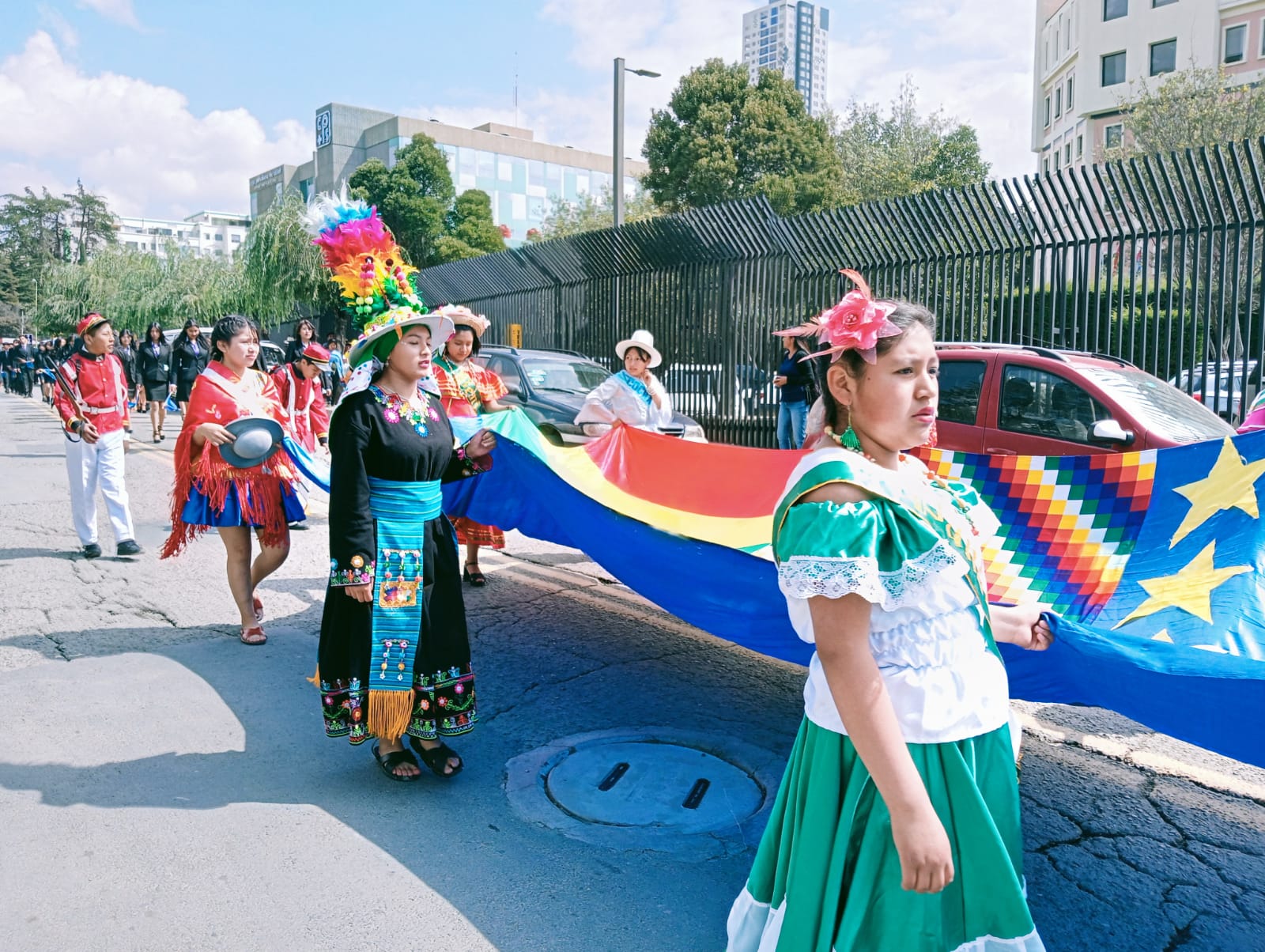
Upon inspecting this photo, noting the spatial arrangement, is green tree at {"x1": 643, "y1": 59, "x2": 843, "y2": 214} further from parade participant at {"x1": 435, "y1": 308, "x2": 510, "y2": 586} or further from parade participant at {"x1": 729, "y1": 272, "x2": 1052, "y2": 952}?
parade participant at {"x1": 729, "y1": 272, "x2": 1052, "y2": 952}

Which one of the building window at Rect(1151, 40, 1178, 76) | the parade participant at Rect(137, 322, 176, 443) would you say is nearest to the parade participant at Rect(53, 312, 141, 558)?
the parade participant at Rect(137, 322, 176, 443)

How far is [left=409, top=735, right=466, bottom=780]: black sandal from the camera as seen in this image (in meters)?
3.87

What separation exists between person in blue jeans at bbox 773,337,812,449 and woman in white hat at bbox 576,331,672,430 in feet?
11.5

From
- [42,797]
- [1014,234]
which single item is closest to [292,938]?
[42,797]

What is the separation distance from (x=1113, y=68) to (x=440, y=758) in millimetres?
56404

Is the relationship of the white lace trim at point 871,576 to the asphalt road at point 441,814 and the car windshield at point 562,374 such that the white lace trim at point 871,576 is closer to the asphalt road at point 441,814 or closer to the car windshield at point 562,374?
the asphalt road at point 441,814

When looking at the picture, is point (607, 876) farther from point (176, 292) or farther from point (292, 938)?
point (176, 292)

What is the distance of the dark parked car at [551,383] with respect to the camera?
435 inches

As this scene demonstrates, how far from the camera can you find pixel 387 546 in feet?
12.5

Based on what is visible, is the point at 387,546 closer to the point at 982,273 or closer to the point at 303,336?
the point at 303,336

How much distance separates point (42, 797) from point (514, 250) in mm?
16625

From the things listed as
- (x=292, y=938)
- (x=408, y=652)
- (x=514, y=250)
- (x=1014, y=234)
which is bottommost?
(x=292, y=938)

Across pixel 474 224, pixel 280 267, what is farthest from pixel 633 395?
pixel 474 224

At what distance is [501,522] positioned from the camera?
5.62 meters
